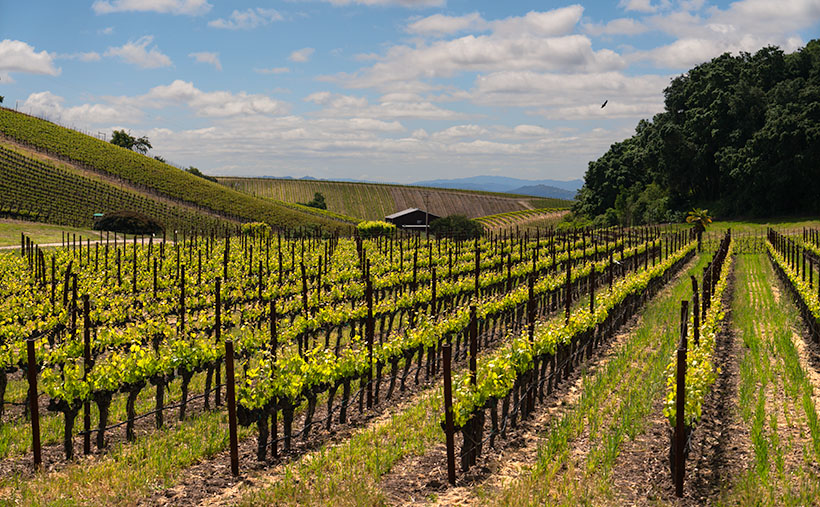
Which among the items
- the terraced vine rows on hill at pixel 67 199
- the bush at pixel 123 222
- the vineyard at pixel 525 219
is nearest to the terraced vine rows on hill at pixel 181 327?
the bush at pixel 123 222

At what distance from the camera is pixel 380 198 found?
131 metres

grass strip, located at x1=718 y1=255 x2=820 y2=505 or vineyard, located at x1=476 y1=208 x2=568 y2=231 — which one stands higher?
vineyard, located at x1=476 y1=208 x2=568 y2=231

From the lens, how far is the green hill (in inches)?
3265

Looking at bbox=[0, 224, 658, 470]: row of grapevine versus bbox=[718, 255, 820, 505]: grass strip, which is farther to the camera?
bbox=[0, 224, 658, 470]: row of grapevine

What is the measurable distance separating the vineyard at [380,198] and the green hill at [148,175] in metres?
30.6

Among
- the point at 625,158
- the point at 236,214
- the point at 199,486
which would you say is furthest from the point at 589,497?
the point at 236,214

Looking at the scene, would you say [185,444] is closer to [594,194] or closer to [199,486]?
[199,486]

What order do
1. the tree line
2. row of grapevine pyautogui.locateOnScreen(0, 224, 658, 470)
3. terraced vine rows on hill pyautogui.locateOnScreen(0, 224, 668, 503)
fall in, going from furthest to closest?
the tree line < row of grapevine pyautogui.locateOnScreen(0, 224, 658, 470) < terraced vine rows on hill pyautogui.locateOnScreen(0, 224, 668, 503)

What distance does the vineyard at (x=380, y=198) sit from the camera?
124312 millimetres

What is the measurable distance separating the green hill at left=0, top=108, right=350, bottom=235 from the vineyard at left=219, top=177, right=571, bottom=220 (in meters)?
30.6

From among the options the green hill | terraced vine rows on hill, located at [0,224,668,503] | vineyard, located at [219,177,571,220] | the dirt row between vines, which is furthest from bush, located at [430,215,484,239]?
vineyard, located at [219,177,571,220]

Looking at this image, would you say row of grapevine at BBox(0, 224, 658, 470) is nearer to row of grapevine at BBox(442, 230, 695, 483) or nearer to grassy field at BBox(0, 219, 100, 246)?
row of grapevine at BBox(442, 230, 695, 483)

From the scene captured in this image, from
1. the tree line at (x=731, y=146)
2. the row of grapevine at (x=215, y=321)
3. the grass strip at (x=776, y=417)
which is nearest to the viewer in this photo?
the grass strip at (x=776, y=417)

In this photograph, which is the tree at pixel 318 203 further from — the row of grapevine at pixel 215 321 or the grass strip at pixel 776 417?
the grass strip at pixel 776 417
